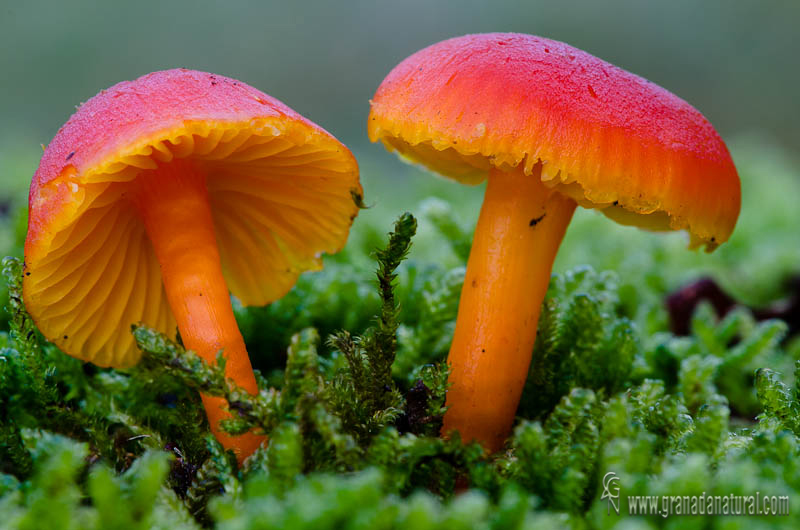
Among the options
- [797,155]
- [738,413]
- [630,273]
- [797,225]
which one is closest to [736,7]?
[797,155]

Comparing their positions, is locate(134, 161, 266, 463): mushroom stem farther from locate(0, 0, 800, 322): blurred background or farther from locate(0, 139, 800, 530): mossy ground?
locate(0, 0, 800, 322): blurred background

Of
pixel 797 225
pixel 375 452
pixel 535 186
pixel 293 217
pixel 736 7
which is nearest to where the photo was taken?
pixel 375 452

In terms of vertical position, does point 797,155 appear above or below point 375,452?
above

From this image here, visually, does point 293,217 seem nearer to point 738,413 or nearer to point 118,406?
point 118,406

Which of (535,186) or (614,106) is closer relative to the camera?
(614,106)

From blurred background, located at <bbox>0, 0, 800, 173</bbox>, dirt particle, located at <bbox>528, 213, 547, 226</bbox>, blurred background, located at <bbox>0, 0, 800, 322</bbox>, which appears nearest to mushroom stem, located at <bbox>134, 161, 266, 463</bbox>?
dirt particle, located at <bbox>528, 213, 547, 226</bbox>

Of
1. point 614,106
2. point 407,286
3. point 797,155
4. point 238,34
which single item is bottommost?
point 407,286

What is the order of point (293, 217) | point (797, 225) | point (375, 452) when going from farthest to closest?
point (797, 225) → point (293, 217) → point (375, 452)
